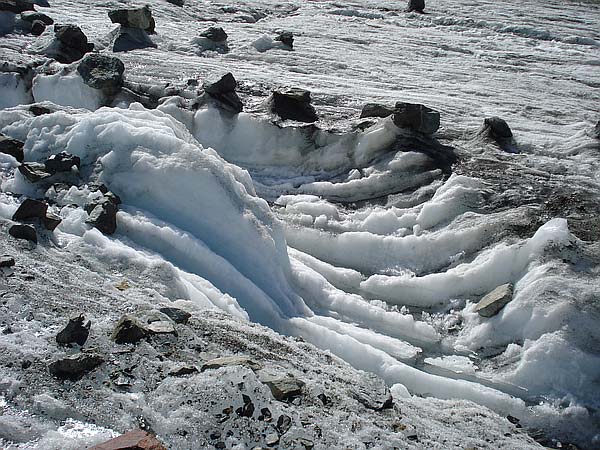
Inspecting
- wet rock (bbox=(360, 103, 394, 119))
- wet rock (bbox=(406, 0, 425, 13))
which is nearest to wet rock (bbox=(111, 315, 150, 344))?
wet rock (bbox=(360, 103, 394, 119))

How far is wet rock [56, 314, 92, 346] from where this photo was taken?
3807 millimetres

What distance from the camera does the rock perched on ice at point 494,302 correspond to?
227 inches

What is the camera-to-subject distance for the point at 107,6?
14.9 metres

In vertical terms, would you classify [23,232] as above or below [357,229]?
above

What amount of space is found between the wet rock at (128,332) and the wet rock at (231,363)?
1.46 ft

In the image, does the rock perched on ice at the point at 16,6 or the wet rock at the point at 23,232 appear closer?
the wet rock at the point at 23,232

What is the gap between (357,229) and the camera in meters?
7.10

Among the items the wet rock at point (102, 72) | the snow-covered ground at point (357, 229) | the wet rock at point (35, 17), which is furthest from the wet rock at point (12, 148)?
the wet rock at point (35, 17)

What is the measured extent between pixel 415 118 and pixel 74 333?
5594mm

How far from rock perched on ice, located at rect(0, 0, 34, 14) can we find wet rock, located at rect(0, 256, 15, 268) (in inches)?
375

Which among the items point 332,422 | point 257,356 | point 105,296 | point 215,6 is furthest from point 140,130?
point 215,6

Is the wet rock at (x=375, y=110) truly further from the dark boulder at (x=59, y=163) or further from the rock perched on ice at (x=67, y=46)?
the rock perched on ice at (x=67, y=46)

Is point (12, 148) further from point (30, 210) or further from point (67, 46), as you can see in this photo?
point (67, 46)

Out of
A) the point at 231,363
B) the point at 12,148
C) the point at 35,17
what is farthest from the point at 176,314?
the point at 35,17
